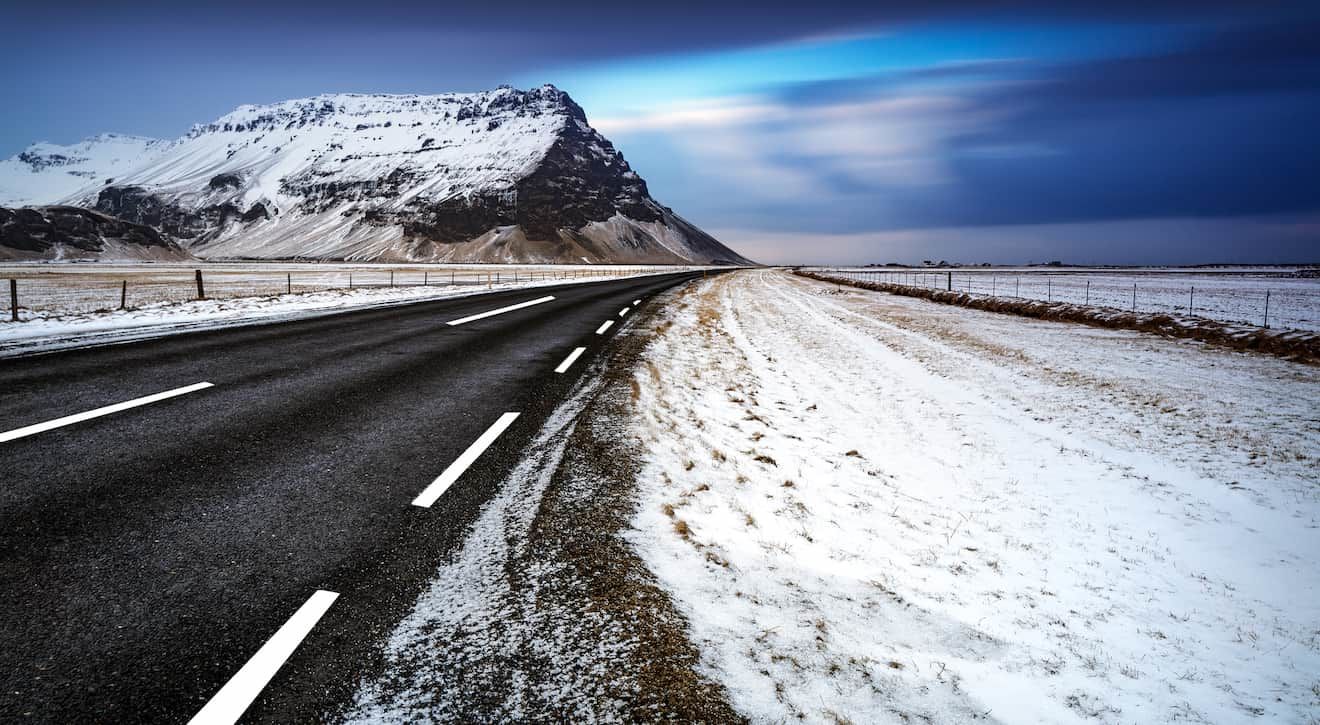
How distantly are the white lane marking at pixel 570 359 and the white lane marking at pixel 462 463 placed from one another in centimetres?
281

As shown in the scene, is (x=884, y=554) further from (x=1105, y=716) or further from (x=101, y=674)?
(x=101, y=674)

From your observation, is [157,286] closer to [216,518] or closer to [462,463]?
[462,463]

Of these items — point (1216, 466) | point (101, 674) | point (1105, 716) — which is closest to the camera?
point (101, 674)

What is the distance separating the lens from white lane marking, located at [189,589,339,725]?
215cm

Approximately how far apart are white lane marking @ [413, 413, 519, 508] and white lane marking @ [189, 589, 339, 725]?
50.6 inches

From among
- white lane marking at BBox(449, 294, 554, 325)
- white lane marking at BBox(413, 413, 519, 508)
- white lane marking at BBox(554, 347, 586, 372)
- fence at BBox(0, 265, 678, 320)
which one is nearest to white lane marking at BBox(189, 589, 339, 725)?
white lane marking at BBox(413, 413, 519, 508)

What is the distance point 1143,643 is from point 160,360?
35.7 feet

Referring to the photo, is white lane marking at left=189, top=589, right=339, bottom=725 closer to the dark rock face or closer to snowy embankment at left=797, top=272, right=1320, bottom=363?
snowy embankment at left=797, top=272, right=1320, bottom=363

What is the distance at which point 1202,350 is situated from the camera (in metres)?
14.8

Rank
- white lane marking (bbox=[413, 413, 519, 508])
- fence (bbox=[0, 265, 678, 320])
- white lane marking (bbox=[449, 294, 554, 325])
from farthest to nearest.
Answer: fence (bbox=[0, 265, 678, 320]) → white lane marking (bbox=[449, 294, 554, 325]) → white lane marking (bbox=[413, 413, 519, 508])

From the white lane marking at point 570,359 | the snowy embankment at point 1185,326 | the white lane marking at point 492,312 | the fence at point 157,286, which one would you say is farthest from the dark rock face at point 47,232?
the snowy embankment at point 1185,326

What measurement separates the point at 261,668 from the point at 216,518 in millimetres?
1817

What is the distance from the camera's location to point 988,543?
15.3ft

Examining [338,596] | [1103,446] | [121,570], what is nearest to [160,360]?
[121,570]
